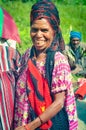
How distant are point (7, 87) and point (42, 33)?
416mm

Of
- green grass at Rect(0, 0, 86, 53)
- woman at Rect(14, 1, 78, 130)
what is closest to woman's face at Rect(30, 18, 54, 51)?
woman at Rect(14, 1, 78, 130)

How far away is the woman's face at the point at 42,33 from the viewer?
2348 millimetres

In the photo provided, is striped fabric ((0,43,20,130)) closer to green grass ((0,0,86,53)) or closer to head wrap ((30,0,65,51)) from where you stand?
head wrap ((30,0,65,51))

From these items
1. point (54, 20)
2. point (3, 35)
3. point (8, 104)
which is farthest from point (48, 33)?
point (8, 104)

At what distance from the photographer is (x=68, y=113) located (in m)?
2.37

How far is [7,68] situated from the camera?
2549 mm

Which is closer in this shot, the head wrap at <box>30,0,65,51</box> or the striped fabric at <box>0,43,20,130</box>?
the head wrap at <box>30,0,65,51</box>

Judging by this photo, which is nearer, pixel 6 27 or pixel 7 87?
pixel 7 87

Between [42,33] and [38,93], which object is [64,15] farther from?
[38,93]

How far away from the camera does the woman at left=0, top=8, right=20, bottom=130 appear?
2.47 m

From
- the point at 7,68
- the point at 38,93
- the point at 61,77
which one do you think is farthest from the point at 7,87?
the point at 61,77

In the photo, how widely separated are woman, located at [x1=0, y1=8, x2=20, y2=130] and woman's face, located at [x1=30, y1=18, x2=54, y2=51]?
272 mm

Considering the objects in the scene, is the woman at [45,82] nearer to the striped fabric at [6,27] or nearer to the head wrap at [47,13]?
the head wrap at [47,13]

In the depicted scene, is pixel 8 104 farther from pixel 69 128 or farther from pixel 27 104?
pixel 69 128
